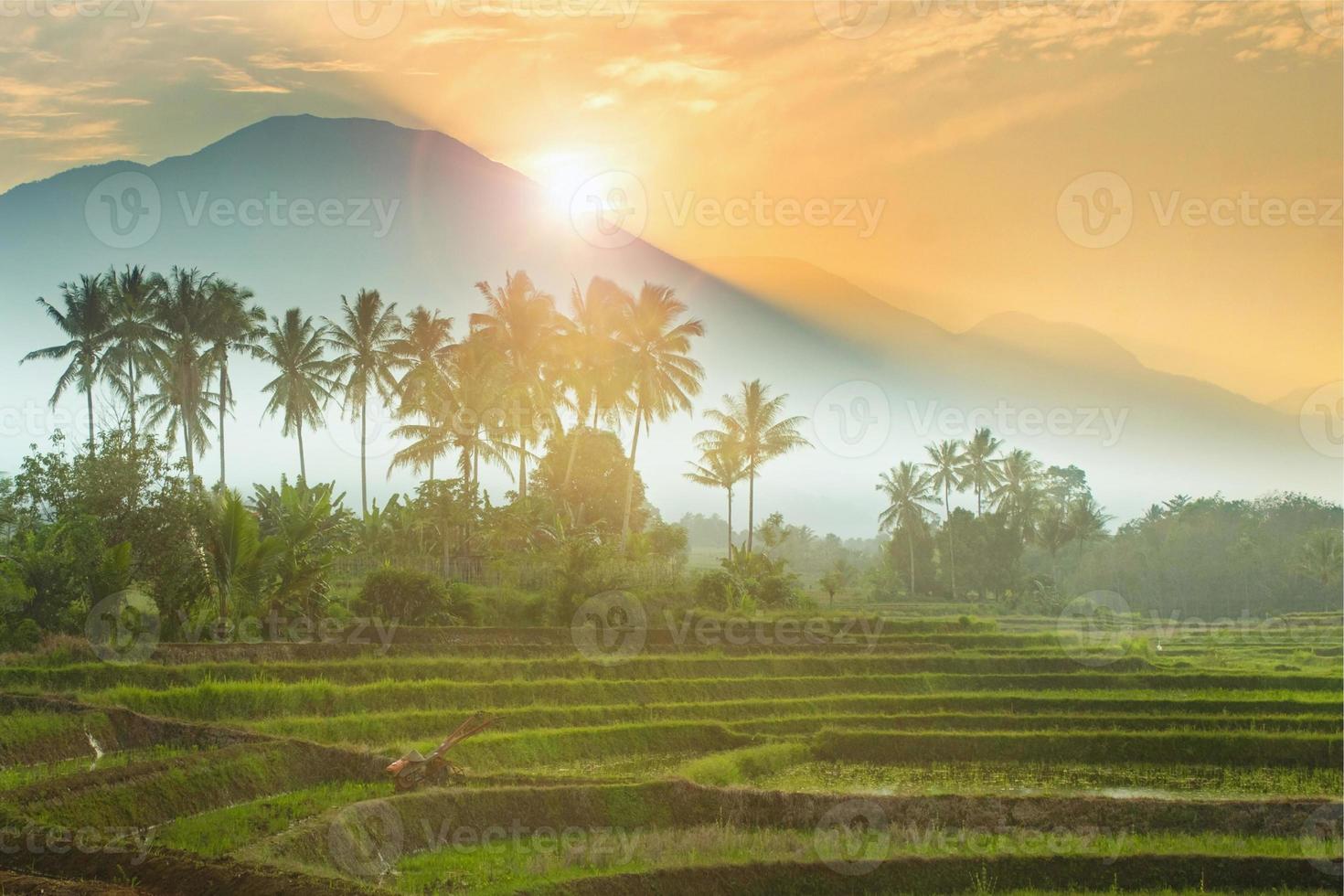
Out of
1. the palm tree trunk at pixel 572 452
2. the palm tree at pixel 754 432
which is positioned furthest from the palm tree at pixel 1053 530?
the palm tree trunk at pixel 572 452

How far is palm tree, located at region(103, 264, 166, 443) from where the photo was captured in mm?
38969

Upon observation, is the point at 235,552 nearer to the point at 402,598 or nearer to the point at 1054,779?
the point at 402,598

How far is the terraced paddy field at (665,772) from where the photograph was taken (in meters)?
12.4

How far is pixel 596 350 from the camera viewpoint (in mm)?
43844

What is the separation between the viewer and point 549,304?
4456 cm

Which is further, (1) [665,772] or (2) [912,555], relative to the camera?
(2) [912,555]

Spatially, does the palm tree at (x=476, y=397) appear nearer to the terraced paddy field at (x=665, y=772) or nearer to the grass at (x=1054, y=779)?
the terraced paddy field at (x=665, y=772)

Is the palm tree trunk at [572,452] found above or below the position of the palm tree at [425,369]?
below

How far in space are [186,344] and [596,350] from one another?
14.7 m

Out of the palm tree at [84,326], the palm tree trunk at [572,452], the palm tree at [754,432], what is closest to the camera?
the palm tree at [84,326]

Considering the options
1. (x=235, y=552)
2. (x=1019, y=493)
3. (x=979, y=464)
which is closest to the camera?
(x=235, y=552)

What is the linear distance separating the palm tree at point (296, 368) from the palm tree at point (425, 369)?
2957 millimetres

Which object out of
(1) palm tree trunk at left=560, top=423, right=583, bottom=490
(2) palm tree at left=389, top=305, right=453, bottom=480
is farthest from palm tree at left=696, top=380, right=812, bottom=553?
(2) palm tree at left=389, top=305, right=453, bottom=480

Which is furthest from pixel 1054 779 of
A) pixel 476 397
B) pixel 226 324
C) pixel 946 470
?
pixel 946 470
